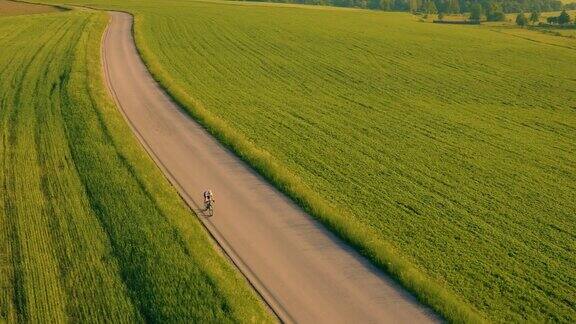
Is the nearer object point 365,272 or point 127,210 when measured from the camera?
point 365,272

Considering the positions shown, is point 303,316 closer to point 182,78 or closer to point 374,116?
point 374,116

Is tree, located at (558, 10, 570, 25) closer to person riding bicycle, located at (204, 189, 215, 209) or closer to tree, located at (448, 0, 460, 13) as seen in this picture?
tree, located at (448, 0, 460, 13)

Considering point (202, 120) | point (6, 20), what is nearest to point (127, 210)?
point (202, 120)

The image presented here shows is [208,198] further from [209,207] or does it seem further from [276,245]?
[276,245]

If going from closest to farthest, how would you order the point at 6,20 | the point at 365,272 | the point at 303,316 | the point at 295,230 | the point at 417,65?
the point at 303,316 → the point at 365,272 → the point at 295,230 → the point at 417,65 → the point at 6,20

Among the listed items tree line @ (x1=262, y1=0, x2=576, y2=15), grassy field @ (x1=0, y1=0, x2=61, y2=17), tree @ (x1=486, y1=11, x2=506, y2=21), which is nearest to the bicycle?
grassy field @ (x1=0, y1=0, x2=61, y2=17)

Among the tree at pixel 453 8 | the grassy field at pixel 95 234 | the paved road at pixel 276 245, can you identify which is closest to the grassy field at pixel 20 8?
the grassy field at pixel 95 234
